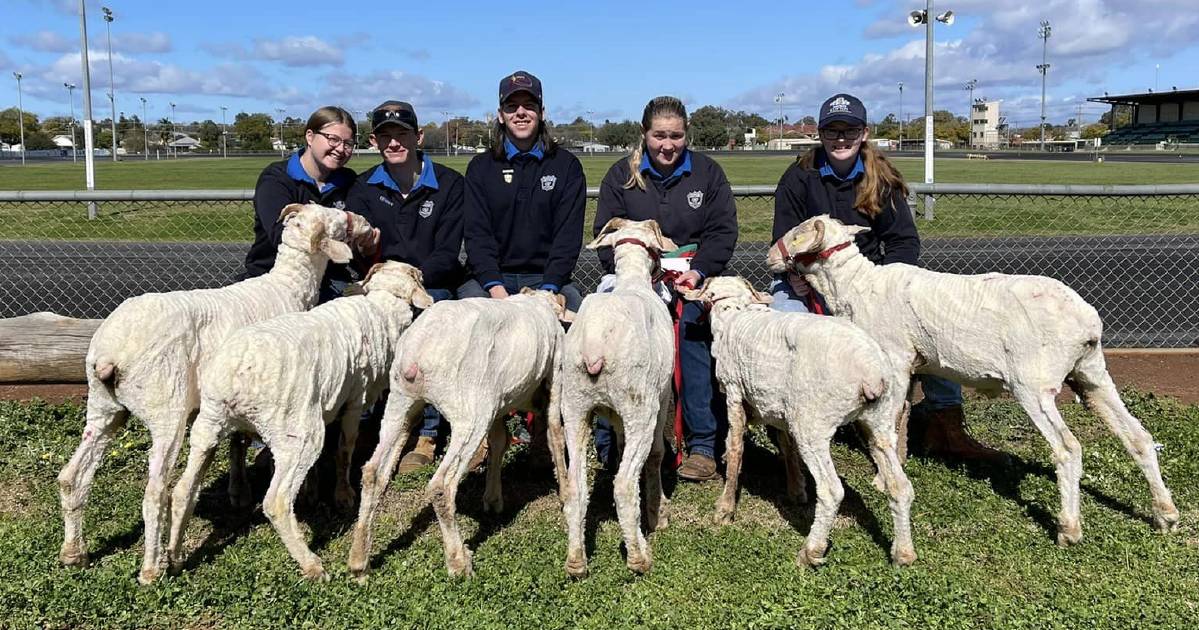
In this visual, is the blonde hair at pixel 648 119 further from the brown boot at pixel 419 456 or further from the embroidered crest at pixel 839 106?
the brown boot at pixel 419 456

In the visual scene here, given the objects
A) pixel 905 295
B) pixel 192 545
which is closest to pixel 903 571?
pixel 905 295

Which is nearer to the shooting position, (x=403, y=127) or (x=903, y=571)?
(x=903, y=571)

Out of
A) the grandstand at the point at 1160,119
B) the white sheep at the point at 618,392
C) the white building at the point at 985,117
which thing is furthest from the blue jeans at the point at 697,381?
the white building at the point at 985,117

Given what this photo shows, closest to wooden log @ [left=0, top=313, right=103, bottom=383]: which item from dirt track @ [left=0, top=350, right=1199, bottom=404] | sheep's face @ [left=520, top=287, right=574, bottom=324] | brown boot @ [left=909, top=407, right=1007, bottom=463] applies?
dirt track @ [left=0, top=350, right=1199, bottom=404]

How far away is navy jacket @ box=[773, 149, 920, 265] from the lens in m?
6.27

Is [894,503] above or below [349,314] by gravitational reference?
below

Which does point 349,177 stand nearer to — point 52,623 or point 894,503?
point 52,623

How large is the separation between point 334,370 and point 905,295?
3455 millimetres

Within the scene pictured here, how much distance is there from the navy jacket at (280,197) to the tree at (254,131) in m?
99.9

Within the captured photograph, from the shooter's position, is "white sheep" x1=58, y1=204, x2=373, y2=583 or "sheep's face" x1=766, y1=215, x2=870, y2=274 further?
"sheep's face" x1=766, y1=215, x2=870, y2=274

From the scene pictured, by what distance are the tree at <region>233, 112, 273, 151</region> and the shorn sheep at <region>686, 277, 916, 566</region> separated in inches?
4034

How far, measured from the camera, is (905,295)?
552 centimetres

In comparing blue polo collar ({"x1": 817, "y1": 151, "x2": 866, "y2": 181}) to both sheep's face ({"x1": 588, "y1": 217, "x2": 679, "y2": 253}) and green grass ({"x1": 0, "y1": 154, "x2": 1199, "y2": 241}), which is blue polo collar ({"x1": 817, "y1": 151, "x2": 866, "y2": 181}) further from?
green grass ({"x1": 0, "y1": 154, "x2": 1199, "y2": 241})

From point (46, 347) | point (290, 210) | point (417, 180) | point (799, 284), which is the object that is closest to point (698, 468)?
point (799, 284)
